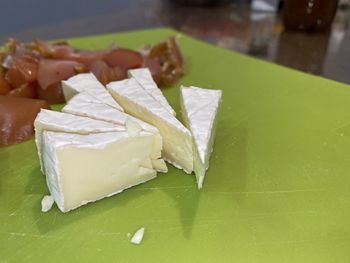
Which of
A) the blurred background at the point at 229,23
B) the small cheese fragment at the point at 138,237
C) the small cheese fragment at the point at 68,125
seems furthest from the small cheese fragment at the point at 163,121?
the blurred background at the point at 229,23

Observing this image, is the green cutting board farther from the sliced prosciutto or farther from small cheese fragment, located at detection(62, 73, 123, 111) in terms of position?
small cheese fragment, located at detection(62, 73, 123, 111)

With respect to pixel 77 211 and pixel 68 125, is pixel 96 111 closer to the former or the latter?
pixel 68 125

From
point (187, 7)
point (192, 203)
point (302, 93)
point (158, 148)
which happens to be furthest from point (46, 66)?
point (187, 7)

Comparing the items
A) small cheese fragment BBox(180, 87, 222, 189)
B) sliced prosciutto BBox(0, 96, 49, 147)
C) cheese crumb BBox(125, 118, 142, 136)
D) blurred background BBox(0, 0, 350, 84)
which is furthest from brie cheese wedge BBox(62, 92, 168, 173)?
blurred background BBox(0, 0, 350, 84)

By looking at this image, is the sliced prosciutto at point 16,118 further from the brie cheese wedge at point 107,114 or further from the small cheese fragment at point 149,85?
the small cheese fragment at point 149,85

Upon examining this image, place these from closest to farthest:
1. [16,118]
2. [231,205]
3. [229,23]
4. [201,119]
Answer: [231,205] < [201,119] < [16,118] < [229,23]

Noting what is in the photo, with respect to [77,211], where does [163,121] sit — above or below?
above

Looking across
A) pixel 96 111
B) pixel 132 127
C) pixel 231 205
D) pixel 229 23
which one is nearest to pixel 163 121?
pixel 132 127

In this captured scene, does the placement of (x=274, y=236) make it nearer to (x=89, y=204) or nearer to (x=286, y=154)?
(x=286, y=154)
